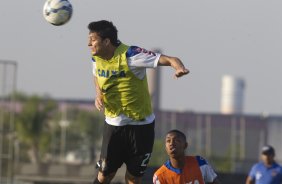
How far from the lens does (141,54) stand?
1391 cm

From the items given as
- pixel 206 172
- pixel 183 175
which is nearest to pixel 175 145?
pixel 183 175

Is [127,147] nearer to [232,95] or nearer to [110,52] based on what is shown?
[110,52]

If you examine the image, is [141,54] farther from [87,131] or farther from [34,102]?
[87,131]

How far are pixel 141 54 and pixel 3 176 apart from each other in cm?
2804

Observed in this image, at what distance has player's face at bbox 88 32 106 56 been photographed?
1405cm

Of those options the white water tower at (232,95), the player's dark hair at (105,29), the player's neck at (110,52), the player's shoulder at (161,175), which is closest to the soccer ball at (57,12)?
the player's dark hair at (105,29)

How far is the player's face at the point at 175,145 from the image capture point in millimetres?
13680

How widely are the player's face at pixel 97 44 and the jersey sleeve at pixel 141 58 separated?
0.30 metres

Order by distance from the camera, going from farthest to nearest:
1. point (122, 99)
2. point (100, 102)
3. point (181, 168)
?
1. point (100, 102)
2. point (122, 99)
3. point (181, 168)

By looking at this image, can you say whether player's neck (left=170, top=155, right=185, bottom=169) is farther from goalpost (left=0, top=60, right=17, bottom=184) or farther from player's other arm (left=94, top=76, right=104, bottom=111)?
goalpost (left=0, top=60, right=17, bottom=184)

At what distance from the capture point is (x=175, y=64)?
13188mm

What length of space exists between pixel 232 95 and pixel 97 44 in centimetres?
14360

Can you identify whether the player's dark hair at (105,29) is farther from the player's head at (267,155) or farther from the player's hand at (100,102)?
the player's head at (267,155)

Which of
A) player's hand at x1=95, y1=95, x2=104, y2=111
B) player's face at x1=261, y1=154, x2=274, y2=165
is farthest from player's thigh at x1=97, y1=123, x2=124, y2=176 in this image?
player's face at x1=261, y1=154, x2=274, y2=165
